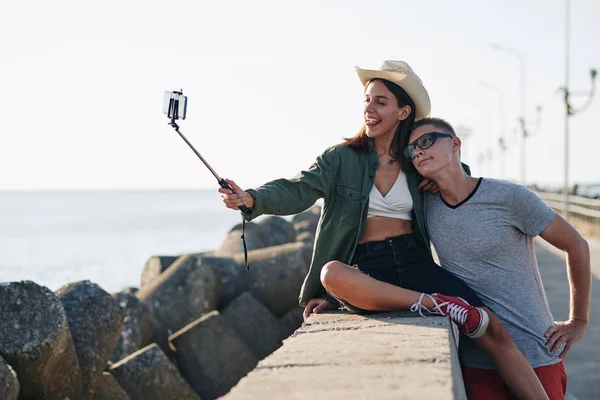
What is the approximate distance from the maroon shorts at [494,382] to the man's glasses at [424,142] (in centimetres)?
119

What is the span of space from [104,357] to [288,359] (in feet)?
12.5

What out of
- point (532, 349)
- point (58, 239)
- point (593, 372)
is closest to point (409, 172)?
point (532, 349)

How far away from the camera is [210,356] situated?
8031 mm

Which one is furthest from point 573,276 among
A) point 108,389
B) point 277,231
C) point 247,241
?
point 277,231

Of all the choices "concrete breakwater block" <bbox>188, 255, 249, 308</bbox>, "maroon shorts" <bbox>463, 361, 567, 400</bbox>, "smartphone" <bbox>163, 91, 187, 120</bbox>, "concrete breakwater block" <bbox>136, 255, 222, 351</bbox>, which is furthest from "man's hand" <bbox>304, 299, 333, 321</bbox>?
"concrete breakwater block" <bbox>188, 255, 249, 308</bbox>

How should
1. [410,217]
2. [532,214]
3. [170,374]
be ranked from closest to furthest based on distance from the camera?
[532,214] < [410,217] < [170,374]

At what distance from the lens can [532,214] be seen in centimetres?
439

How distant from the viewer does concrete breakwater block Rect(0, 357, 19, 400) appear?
5.12 meters


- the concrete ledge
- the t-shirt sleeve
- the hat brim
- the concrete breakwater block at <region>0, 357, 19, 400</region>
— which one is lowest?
the concrete breakwater block at <region>0, 357, 19, 400</region>

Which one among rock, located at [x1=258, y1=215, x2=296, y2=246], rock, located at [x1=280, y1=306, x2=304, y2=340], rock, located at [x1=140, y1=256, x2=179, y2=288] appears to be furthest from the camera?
rock, located at [x1=258, y1=215, x2=296, y2=246]

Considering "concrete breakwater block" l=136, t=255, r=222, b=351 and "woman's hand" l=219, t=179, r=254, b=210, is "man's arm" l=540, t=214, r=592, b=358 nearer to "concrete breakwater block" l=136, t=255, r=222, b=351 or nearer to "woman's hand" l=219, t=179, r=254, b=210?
"woman's hand" l=219, t=179, r=254, b=210

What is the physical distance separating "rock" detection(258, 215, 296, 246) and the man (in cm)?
1107

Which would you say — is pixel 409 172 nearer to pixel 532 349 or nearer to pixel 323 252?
pixel 323 252

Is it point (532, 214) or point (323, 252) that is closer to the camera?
point (532, 214)
